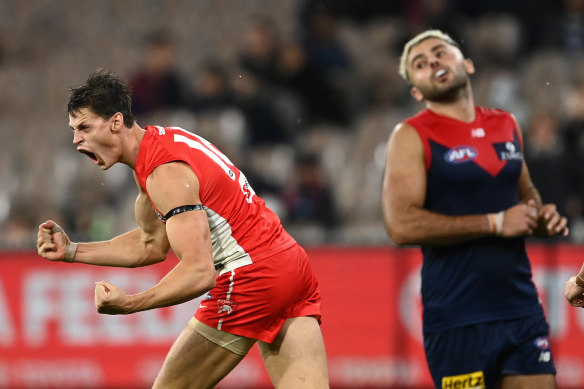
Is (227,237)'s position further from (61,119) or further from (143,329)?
(61,119)

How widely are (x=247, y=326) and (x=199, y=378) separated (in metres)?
0.38

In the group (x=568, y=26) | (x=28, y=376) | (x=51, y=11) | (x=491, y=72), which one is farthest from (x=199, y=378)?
(x=51, y=11)

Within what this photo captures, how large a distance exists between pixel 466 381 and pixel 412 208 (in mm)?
929

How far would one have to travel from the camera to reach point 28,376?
868 cm

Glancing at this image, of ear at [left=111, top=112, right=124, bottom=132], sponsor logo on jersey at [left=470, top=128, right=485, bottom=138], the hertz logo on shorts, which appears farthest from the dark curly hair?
the hertz logo on shorts

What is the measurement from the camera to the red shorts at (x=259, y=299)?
185 inches

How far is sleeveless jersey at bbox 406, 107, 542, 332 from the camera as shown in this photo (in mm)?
4793

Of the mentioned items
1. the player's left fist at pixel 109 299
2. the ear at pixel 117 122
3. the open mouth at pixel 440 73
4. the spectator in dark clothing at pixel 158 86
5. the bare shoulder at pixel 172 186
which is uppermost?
the spectator in dark clothing at pixel 158 86

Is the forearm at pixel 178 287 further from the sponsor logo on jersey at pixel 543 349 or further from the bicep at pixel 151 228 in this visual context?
the sponsor logo on jersey at pixel 543 349

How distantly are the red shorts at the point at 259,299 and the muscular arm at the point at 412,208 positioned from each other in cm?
58

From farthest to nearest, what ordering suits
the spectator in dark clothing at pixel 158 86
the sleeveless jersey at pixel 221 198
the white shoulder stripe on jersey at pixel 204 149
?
the spectator in dark clothing at pixel 158 86 < the white shoulder stripe on jersey at pixel 204 149 < the sleeveless jersey at pixel 221 198

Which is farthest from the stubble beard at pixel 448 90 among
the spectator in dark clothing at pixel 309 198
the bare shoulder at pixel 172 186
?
the spectator in dark clothing at pixel 309 198

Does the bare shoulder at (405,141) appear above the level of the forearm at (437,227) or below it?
above

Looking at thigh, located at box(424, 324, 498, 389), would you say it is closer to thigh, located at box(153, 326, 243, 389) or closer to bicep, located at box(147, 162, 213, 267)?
thigh, located at box(153, 326, 243, 389)
